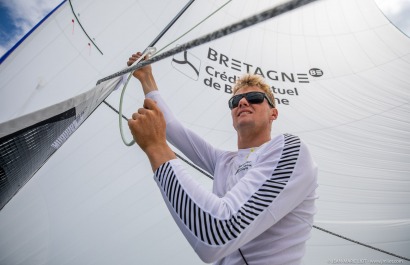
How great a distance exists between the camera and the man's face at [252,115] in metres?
1.29

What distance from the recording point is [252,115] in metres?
1.30

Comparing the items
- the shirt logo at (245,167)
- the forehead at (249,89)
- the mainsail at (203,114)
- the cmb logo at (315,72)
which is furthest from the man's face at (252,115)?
the cmb logo at (315,72)

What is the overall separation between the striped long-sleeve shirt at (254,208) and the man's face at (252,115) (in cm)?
41

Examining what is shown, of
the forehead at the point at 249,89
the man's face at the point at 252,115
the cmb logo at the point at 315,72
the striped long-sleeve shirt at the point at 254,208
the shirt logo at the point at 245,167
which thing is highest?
the cmb logo at the point at 315,72

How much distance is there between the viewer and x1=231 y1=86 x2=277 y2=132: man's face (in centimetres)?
129

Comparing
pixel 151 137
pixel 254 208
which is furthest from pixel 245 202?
pixel 151 137

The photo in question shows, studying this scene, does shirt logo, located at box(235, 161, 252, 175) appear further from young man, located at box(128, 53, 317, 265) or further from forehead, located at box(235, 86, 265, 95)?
forehead, located at box(235, 86, 265, 95)

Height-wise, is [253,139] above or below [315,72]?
below

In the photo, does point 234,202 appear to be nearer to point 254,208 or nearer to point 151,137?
point 254,208

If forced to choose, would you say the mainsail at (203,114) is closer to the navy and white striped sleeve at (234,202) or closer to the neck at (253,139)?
the neck at (253,139)

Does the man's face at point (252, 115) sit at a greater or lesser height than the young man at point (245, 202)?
greater

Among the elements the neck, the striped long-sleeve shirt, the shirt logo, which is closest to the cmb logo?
the neck

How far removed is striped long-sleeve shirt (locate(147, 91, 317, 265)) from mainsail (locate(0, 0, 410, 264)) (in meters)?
1.35

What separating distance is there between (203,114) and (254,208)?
1951 millimetres
